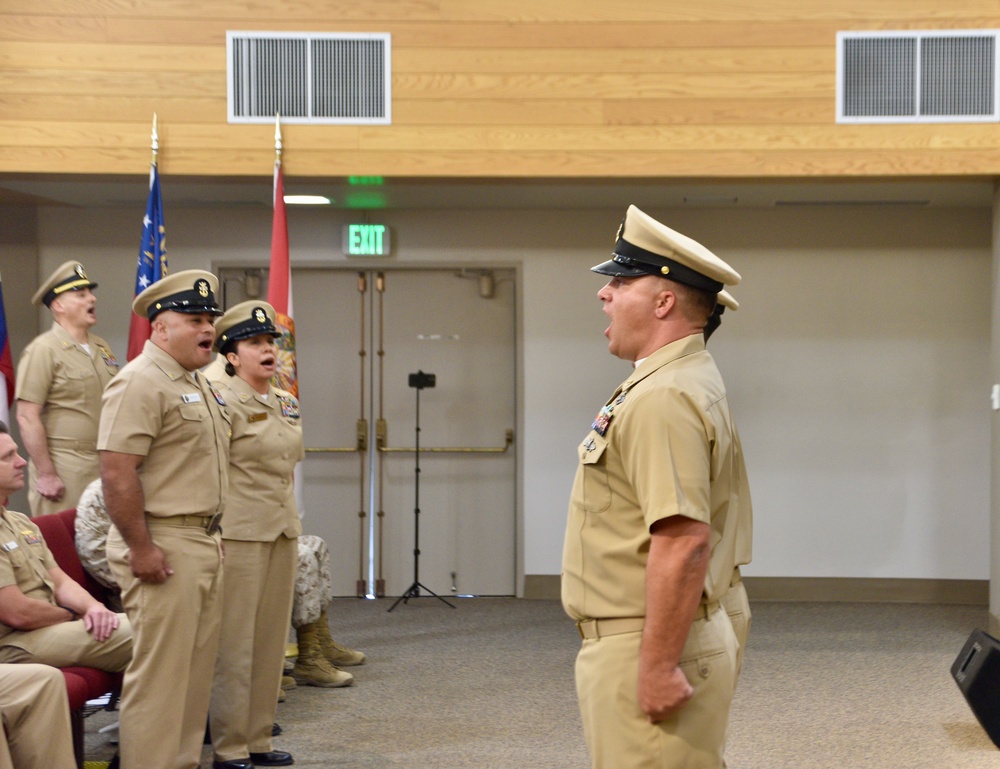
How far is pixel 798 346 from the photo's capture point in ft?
22.1

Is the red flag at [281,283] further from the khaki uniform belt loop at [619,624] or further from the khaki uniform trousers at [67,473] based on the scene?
the khaki uniform belt loop at [619,624]

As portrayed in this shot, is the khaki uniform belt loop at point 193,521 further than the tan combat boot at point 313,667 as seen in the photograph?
No

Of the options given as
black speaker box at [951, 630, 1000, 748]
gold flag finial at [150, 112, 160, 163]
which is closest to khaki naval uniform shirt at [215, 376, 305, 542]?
gold flag finial at [150, 112, 160, 163]

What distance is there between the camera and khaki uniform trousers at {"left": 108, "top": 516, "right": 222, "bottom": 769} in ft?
10.2

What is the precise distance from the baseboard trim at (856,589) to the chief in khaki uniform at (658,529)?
4875mm

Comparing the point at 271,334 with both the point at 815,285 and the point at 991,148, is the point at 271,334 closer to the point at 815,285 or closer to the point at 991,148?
the point at 991,148

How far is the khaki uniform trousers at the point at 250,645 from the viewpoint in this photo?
3.57 meters

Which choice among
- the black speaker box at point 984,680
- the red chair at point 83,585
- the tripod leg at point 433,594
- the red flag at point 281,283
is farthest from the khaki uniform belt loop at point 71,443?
the black speaker box at point 984,680

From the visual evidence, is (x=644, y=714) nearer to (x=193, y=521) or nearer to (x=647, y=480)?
(x=647, y=480)

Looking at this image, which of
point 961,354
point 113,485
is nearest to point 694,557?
point 113,485

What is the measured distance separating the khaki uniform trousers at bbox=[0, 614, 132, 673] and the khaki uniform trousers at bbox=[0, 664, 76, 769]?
1.02 feet

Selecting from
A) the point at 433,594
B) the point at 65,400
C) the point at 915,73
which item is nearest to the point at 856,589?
the point at 433,594

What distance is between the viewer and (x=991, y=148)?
5.16 meters

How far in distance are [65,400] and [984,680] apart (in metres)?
3.98
